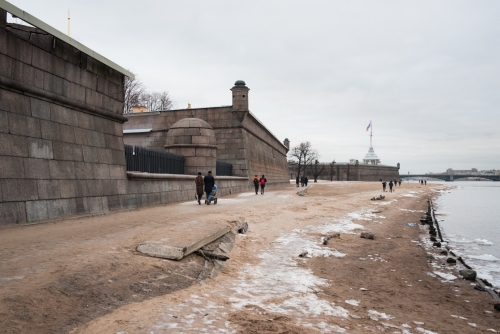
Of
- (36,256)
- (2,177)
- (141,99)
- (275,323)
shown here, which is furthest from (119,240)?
(141,99)

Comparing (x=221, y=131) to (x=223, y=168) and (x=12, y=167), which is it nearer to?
(x=223, y=168)

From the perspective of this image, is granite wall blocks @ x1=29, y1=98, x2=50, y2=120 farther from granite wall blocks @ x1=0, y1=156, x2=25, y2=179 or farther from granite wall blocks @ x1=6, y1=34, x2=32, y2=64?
granite wall blocks @ x1=0, y1=156, x2=25, y2=179

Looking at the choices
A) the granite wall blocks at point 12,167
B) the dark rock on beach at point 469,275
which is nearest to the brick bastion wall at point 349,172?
the dark rock on beach at point 469,275

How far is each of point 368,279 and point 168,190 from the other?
9716 millimetres

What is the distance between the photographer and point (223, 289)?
532 cm

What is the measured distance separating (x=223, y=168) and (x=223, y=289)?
58.2 feet

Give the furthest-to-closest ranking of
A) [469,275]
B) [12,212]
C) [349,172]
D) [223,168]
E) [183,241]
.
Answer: [349,172] → [223,168] → [12,212] → [469,275] → [183,241]

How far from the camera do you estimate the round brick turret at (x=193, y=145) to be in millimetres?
18969

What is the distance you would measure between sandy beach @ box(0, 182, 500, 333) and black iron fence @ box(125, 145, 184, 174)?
437 cm

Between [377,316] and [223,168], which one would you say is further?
[223,168]

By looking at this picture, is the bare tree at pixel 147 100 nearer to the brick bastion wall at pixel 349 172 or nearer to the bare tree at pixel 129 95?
the bare tree at pixel 129 95

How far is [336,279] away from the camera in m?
6.44

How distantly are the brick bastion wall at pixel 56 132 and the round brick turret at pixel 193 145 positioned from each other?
6.53 m

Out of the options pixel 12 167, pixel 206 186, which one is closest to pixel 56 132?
pixel 12 167
